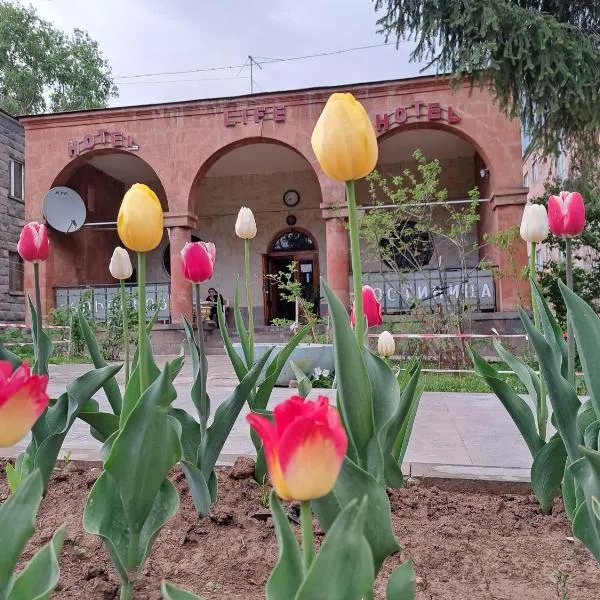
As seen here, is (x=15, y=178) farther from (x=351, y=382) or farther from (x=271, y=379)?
(x=351, y=382)

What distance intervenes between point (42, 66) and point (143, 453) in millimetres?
24457

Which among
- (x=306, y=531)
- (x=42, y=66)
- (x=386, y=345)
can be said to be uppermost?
(x=42, y=66)

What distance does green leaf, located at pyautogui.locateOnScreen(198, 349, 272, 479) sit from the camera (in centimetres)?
159

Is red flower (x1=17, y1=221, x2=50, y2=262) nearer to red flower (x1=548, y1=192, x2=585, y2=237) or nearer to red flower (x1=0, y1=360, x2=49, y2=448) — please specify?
red flower (x1=0, y1=360, x2=49, y2=448)

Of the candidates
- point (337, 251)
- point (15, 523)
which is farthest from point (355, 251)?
point (337, 251)

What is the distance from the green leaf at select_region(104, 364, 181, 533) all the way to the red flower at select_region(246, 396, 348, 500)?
548 millimetres

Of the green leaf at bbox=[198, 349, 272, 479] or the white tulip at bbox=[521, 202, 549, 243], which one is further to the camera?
the white tulip at bbox=[521, 202, 549, 243]

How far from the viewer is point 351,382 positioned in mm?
981

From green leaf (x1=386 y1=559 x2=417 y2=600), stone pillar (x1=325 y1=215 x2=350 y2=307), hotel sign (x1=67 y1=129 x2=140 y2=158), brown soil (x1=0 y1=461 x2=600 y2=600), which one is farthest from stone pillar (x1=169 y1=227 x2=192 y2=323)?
green leaf (x1=386 y1=559 x2=417 y2=600)

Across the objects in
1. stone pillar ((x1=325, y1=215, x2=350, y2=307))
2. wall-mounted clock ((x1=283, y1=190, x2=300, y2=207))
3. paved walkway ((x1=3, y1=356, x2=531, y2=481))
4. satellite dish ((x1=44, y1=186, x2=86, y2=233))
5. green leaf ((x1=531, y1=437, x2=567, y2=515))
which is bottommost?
paved walkway ((x1=3, y1=356, x2=531, y2=481))

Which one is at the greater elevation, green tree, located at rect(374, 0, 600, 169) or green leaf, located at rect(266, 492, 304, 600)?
green tree, located at rect(374, 0, 600, 169)

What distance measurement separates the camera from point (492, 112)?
1052 centimetres

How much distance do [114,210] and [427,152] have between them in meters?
8.18

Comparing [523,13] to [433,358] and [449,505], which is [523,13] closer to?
[433,358]
